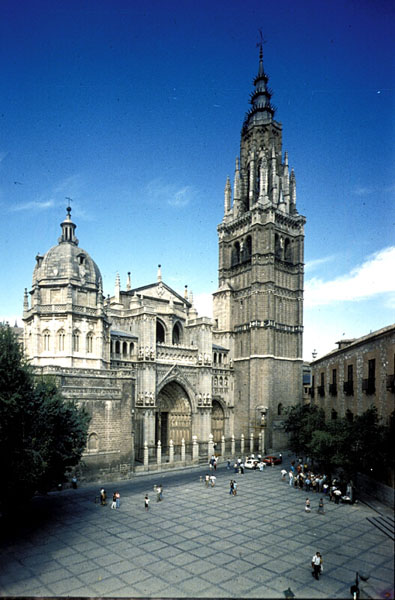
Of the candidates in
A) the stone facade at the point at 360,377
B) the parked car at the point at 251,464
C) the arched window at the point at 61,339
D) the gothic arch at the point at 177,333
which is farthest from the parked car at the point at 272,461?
the arched window at the point at 61,339

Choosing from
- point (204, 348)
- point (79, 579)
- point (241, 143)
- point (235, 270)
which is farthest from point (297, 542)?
point (241, 143)

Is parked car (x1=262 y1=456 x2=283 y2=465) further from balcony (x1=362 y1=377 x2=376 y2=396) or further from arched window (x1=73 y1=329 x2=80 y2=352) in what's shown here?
arched window (x1=73 y1=329 x2=80 y2=352)

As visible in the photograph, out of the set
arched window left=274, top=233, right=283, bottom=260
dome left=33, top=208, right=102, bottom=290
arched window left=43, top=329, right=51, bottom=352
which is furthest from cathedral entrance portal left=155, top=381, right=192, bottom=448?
arched window left=274, top=233, right=283, bottom=260

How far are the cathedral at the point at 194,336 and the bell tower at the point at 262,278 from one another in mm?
129

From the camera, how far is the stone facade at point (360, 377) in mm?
22641

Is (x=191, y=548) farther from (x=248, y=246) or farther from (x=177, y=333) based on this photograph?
(x=248, y=246)

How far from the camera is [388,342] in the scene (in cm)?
2266

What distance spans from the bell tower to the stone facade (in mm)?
10213

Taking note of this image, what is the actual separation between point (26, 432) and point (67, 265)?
19090 mm

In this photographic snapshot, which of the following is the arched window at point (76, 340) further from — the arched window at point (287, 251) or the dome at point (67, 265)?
the arched window at point (287, 251)

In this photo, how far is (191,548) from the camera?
16.7m

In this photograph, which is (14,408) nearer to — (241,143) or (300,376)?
(300,376)

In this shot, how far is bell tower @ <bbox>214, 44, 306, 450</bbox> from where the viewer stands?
46375 millimetres

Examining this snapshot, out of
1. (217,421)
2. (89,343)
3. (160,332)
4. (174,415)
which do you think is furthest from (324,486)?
(160,332)
